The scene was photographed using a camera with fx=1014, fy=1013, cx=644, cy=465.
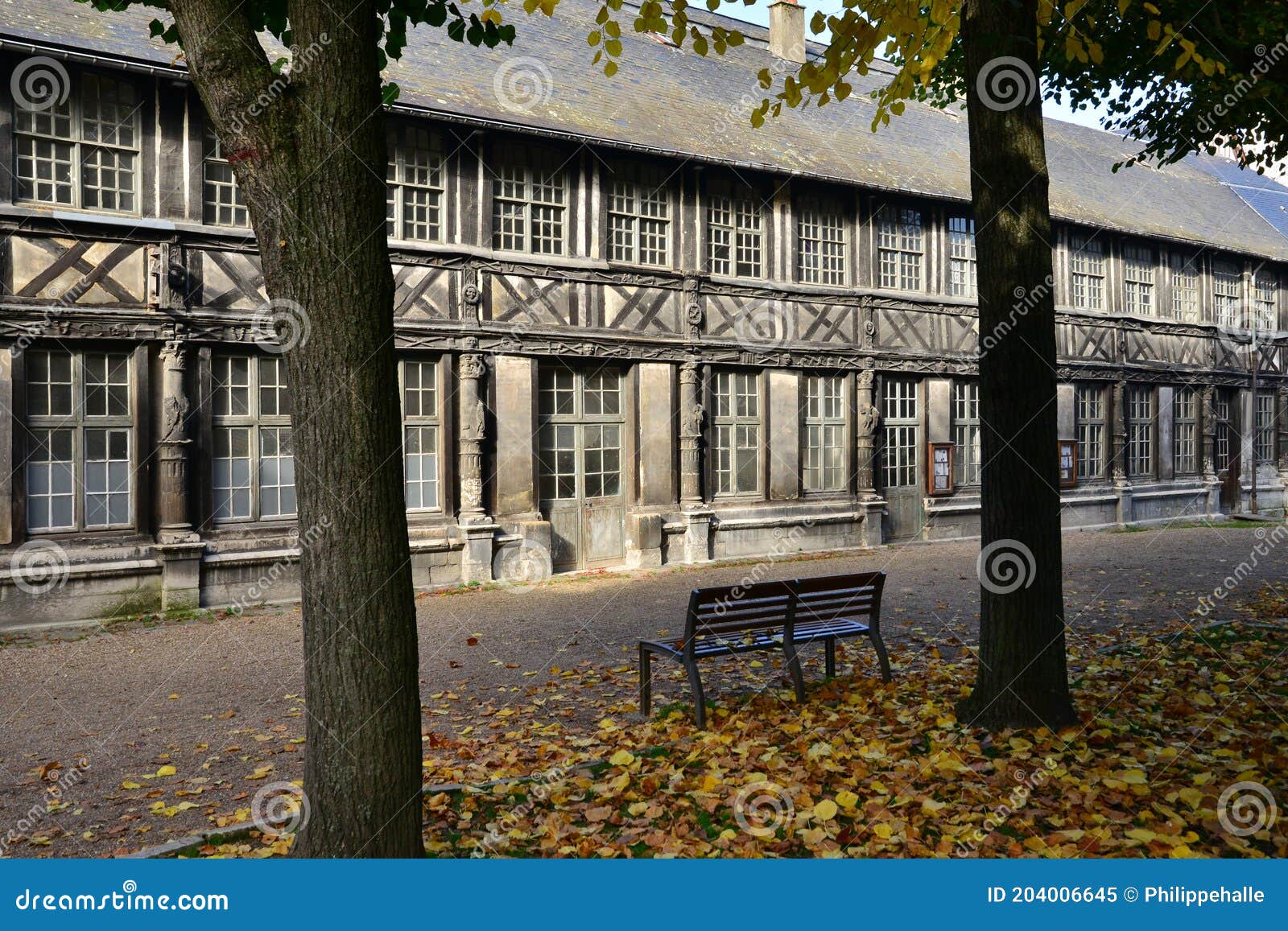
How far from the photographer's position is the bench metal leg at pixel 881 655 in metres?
7.39

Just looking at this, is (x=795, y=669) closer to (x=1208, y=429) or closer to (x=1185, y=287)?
(x=1185, y=287)

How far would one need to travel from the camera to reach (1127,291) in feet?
77.4

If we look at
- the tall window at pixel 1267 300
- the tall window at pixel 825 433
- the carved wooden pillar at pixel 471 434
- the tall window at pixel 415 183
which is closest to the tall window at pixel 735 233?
the tall window at pixel 825 433

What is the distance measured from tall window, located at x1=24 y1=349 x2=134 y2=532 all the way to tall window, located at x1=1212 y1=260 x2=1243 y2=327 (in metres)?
24.6

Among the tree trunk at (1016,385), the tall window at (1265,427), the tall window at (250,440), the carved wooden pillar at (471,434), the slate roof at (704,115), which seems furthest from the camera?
the tall window at (1265,427)

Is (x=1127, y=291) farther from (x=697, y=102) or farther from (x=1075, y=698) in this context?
(x=1075, y=698)

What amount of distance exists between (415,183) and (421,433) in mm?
3375

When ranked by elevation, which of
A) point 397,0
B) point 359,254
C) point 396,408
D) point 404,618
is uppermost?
point 397,0

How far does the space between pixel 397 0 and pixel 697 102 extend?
12978mm

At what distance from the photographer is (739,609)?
6.86m

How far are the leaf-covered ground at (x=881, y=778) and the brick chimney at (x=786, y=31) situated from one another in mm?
18421

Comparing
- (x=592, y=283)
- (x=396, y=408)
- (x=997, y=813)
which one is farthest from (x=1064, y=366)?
(x=396, y=408)

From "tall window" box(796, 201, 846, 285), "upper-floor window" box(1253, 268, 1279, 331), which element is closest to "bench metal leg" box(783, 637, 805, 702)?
"tall window" box(796, 201, 846, 285)

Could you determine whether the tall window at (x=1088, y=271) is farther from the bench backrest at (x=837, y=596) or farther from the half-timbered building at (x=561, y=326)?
the bench backrest at (x=837, y=596)
